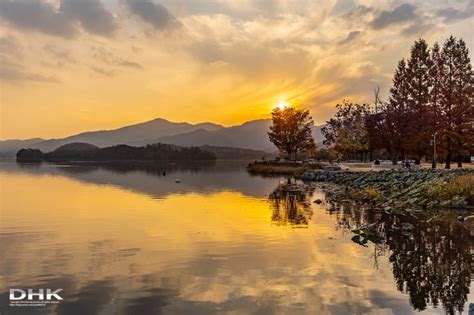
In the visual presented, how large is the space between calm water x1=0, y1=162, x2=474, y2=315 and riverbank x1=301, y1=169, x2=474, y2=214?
564 centimetres

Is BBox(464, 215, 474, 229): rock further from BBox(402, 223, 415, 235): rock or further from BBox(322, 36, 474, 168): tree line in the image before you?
BBox(322, 36, 474, 168): tree line

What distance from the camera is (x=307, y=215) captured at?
2750 cm

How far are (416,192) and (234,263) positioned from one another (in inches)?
930

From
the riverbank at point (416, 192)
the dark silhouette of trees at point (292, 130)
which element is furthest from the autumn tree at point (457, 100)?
the dark silhouette of trees at point (292, 130)

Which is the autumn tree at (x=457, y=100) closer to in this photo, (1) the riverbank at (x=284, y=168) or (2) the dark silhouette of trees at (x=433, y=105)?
(2) the dark silhouette of trees at (x=433, y=105)

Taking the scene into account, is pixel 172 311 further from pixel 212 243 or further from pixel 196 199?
pixel 196 199

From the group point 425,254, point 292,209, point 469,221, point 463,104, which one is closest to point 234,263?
point 425,254

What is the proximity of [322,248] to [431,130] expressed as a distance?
1713 inches

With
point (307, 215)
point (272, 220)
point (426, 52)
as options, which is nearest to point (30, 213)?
point (272, 220)

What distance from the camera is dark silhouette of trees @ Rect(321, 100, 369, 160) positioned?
8069 centimetres

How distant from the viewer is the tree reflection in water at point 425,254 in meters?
12.0

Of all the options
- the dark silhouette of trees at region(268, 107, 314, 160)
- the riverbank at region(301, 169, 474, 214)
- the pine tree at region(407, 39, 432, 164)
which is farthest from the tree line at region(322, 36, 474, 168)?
the dark silhouette of trees at region(268, 107, 314, 160)

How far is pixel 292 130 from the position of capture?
9206 cm

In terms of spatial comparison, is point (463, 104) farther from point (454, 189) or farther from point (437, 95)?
point (454, 189)
